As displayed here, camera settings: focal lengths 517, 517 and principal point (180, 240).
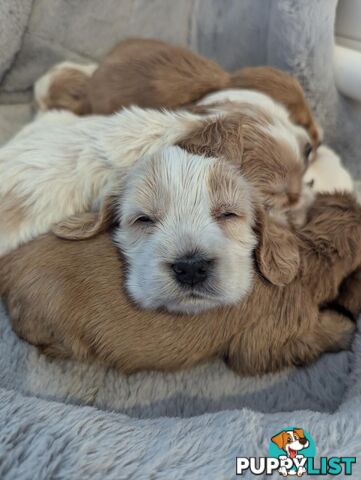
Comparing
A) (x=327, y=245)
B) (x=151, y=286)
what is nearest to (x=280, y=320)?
(x=327, y=245)

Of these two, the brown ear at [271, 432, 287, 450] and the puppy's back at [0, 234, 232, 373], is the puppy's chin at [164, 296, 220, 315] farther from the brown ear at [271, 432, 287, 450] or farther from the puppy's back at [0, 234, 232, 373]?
the brown ear at [271, 432, 287, 450]

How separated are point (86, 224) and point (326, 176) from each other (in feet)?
3.71

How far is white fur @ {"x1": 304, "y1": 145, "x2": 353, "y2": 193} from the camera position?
7.34 feet

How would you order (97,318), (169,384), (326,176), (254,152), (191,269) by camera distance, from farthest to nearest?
(326,176)
(254,152)
(169,384)
(97,318)
(191,269)

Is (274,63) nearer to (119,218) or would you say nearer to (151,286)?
(119,218)

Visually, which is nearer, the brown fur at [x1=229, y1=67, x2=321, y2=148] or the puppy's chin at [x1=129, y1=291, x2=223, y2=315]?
the puppy's chin at [x1=129, y1=291, x2=223, y2=315]

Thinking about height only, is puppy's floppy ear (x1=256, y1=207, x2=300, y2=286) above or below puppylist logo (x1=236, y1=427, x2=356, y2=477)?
above

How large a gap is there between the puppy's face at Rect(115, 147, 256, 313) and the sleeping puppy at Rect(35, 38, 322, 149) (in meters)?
0.73

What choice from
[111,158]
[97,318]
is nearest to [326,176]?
[111,158]

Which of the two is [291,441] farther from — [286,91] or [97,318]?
[286,91]

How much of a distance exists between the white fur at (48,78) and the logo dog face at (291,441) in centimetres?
201

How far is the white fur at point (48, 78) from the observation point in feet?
8.80

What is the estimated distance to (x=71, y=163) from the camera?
1.92 meters

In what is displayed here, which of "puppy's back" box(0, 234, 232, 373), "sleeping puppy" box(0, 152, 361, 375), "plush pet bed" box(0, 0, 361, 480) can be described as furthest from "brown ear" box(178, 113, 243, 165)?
"plush pet bed" box(0, 0, 361, 480)
